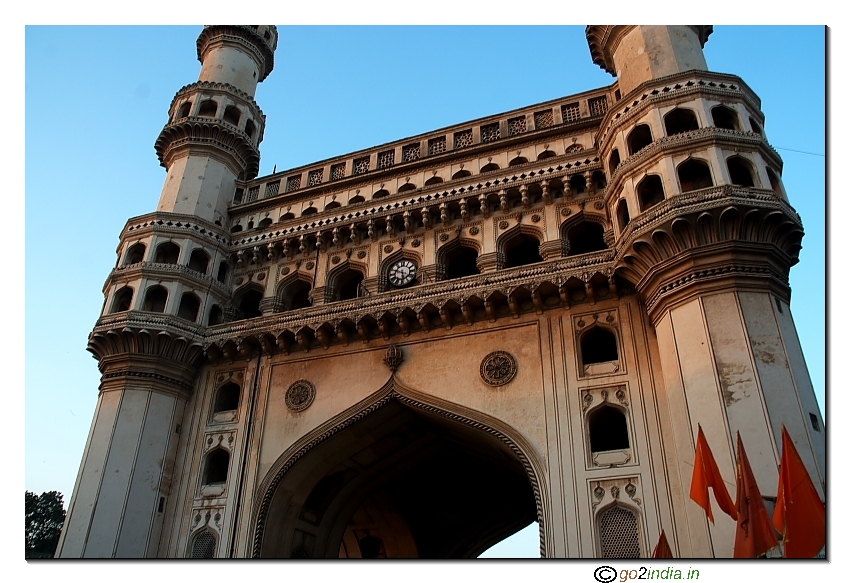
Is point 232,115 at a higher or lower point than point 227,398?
higher

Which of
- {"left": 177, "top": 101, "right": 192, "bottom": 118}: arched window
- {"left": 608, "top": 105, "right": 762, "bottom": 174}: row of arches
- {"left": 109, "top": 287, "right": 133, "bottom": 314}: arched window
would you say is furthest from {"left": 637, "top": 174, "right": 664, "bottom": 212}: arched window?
{"left": 177, "top": 101, "right": 192, "bottom": 118}: arched window

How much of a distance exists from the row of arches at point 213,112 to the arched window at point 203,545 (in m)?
11.4

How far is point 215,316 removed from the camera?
57.0ft

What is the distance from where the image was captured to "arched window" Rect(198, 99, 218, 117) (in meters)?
20.5

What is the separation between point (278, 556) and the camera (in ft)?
47.7

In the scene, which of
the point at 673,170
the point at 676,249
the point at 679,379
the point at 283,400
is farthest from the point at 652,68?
the point at 283,400

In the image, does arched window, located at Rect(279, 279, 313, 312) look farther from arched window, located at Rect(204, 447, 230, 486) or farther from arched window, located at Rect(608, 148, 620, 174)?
arched window, located at Rect(608, 148, 620, 174)

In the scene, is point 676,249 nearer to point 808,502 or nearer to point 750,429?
point 750,429

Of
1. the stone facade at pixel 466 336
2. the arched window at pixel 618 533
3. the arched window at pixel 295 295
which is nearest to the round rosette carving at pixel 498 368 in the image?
the stone facade at pixel 466 336

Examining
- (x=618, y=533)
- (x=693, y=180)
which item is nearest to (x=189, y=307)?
(x=618, y=533)

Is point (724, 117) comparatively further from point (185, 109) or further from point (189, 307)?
point (185, 109)

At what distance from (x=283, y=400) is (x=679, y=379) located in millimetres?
8084

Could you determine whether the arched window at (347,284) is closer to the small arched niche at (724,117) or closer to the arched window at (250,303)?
the arched window at (250,303)

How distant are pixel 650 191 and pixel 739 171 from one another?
1.60 metres
